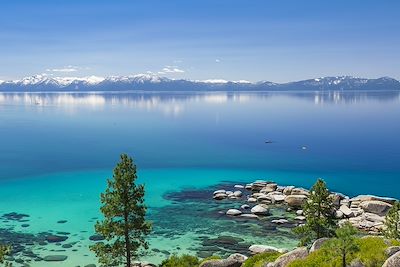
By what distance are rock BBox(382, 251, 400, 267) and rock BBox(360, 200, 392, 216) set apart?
1972 inches

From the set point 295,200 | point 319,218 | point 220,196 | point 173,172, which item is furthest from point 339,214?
point 173,172

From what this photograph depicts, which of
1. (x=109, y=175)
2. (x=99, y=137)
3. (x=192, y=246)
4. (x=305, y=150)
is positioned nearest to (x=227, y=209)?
(x=192, y=246)

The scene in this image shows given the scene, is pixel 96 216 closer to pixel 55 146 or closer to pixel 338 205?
pixel 338 205

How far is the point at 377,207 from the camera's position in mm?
80188

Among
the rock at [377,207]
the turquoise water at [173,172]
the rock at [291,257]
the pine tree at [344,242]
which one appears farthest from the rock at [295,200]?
the pine tree at [344,242]

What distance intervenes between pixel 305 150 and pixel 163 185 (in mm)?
73542

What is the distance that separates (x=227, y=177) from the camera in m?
115

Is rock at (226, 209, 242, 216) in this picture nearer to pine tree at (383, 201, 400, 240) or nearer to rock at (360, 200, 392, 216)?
rock at (360, 200, 392, 216)

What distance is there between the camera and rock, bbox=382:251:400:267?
32688 millimetres

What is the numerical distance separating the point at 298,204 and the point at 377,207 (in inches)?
591

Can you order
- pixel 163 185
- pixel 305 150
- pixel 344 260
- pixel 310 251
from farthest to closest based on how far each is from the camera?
pixel 305 150 < pixel 163 185 < pixel 310 251 < pixel 344 260

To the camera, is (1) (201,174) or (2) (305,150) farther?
(2) (305,150)

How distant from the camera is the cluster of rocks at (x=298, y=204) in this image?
75312 mm

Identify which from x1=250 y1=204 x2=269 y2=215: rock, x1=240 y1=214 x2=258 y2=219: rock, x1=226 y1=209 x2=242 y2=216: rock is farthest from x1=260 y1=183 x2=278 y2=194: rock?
x1=240 y1=214 x2=258 y2=219: rock
